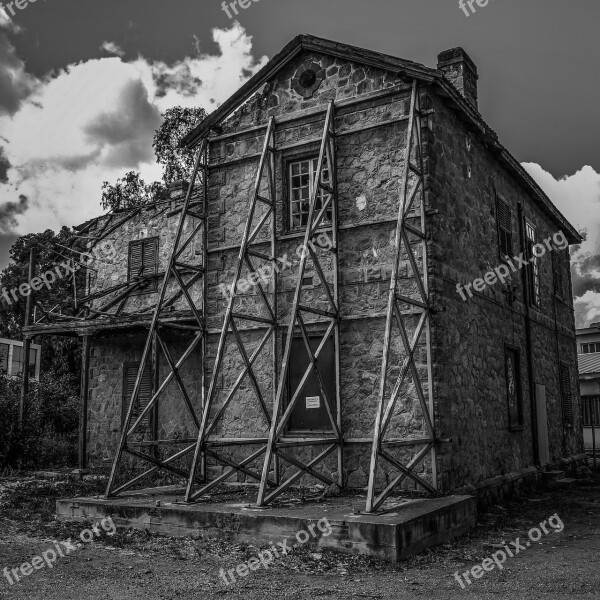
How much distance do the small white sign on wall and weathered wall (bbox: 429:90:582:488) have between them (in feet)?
6.37

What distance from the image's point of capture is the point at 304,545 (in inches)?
313

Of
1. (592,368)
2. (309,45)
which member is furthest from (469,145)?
(592,368)

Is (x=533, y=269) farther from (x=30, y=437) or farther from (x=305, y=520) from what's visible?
(x=30, y=437)

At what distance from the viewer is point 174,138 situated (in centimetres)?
2931

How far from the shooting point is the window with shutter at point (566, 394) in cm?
1705

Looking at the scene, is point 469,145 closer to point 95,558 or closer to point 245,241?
point 245,241

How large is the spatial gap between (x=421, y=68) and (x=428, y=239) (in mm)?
2640

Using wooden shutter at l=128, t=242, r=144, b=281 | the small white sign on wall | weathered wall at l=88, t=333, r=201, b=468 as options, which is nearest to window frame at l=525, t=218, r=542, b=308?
the small white sign on wall

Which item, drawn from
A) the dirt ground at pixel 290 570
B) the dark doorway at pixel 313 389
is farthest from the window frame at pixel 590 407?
the dark doorway at pixel 313 389

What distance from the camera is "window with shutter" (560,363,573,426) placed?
17.0 meters

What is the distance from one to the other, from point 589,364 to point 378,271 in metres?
19.4

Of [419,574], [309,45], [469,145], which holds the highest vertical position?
[309,45]

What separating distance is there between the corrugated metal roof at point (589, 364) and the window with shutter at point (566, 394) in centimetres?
829

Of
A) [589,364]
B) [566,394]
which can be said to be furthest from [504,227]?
[589,364]
